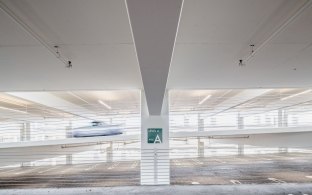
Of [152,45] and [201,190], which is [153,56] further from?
[201,190]

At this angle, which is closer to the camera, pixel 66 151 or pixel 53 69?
pixel 53 69

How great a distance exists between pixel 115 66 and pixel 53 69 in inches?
35.8

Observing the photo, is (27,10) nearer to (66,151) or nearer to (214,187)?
(214,187)

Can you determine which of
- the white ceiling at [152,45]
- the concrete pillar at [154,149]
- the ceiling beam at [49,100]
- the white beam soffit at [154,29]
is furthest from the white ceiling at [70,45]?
the ceiling beam at [49,100]

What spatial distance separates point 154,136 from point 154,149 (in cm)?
26

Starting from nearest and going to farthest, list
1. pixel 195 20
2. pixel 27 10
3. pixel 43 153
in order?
1. pixel 27 10
2. pixel 195 20
3. pixel 43 153

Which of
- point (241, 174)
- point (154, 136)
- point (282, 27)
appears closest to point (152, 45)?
point (282, 27)

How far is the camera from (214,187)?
145 inches

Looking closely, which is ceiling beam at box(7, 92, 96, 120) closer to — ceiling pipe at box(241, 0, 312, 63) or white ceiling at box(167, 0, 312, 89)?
white ceiling at box(167, 0, 312, 89)

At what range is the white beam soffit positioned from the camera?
99 centimetres

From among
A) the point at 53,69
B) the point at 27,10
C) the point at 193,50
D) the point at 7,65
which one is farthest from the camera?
the point at 53,69

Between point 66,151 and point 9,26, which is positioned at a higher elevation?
point 9,26

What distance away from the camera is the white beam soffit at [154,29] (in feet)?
3.25

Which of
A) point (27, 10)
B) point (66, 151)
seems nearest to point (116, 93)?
point (66, 151)
